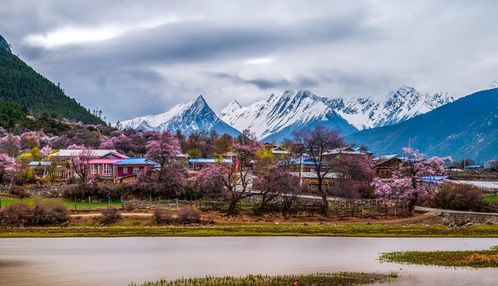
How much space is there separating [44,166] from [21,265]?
95869 millimetres

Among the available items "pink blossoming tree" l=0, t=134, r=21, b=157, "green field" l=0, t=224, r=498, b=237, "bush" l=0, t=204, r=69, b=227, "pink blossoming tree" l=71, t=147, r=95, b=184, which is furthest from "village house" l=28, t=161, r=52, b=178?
"green field" l=0, t=224, r=498, b=237

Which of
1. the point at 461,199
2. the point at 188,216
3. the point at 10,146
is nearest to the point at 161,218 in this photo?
the point at 188,216

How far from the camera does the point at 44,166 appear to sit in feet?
422

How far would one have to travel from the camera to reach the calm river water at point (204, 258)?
33.0m

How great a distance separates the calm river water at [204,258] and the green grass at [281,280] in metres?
1.54

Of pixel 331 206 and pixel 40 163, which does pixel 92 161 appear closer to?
pixel 40 163

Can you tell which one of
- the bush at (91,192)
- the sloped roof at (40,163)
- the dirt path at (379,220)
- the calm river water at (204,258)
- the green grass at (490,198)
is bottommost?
the calm river water at (204,258)

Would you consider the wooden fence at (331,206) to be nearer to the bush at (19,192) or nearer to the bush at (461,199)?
the bush at (461,199)

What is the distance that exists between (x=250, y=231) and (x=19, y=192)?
165 ft

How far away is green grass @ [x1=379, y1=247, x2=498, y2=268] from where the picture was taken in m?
38.1

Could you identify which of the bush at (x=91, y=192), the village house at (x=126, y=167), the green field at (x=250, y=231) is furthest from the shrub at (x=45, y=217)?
the village house at (x=126, y=167)

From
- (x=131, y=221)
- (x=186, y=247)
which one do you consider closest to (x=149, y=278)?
(x=186, y=247)

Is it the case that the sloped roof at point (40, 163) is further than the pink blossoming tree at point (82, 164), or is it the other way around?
the sloped roof at point (40, 163)

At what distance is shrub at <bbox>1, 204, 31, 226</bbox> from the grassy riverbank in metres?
3.73
